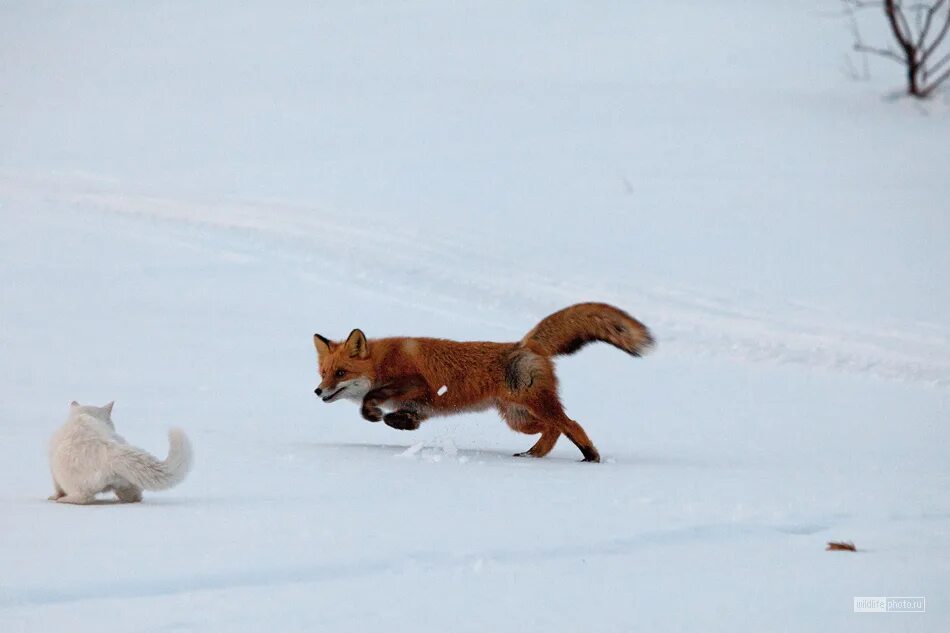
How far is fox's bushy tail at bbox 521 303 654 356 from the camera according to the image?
7.47 m

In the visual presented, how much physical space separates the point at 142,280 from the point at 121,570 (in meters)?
9.37

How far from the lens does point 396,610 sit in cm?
444

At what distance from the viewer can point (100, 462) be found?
5.68 metres

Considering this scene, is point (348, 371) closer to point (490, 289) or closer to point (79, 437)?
point (79, 437)

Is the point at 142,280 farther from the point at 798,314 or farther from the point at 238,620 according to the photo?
the point at 238,620

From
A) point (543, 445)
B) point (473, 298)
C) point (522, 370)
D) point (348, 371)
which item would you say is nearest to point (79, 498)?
point (348, 371)

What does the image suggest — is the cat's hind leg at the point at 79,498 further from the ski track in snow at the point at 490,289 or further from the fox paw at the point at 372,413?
the ski track in snow at the point at 490,289

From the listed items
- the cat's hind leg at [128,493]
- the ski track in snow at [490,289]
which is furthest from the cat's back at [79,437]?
the ski track in snow at [490,289]

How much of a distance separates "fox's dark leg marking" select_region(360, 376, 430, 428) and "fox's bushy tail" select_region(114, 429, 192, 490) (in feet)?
7.13

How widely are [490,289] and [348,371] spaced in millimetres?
5741

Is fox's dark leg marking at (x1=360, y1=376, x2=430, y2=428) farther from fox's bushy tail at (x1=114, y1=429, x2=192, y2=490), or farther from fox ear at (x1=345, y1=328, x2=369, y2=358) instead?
fox's bushy tail at (x1=114, y1=429, x2=192, y2=490)

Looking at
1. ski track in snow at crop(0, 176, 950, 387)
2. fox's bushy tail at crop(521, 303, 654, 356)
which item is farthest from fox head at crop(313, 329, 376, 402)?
ski track in snow at crop(0, 176, 950, 387)

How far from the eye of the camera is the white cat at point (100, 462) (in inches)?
223

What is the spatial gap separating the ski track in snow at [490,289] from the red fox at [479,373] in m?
3.98
